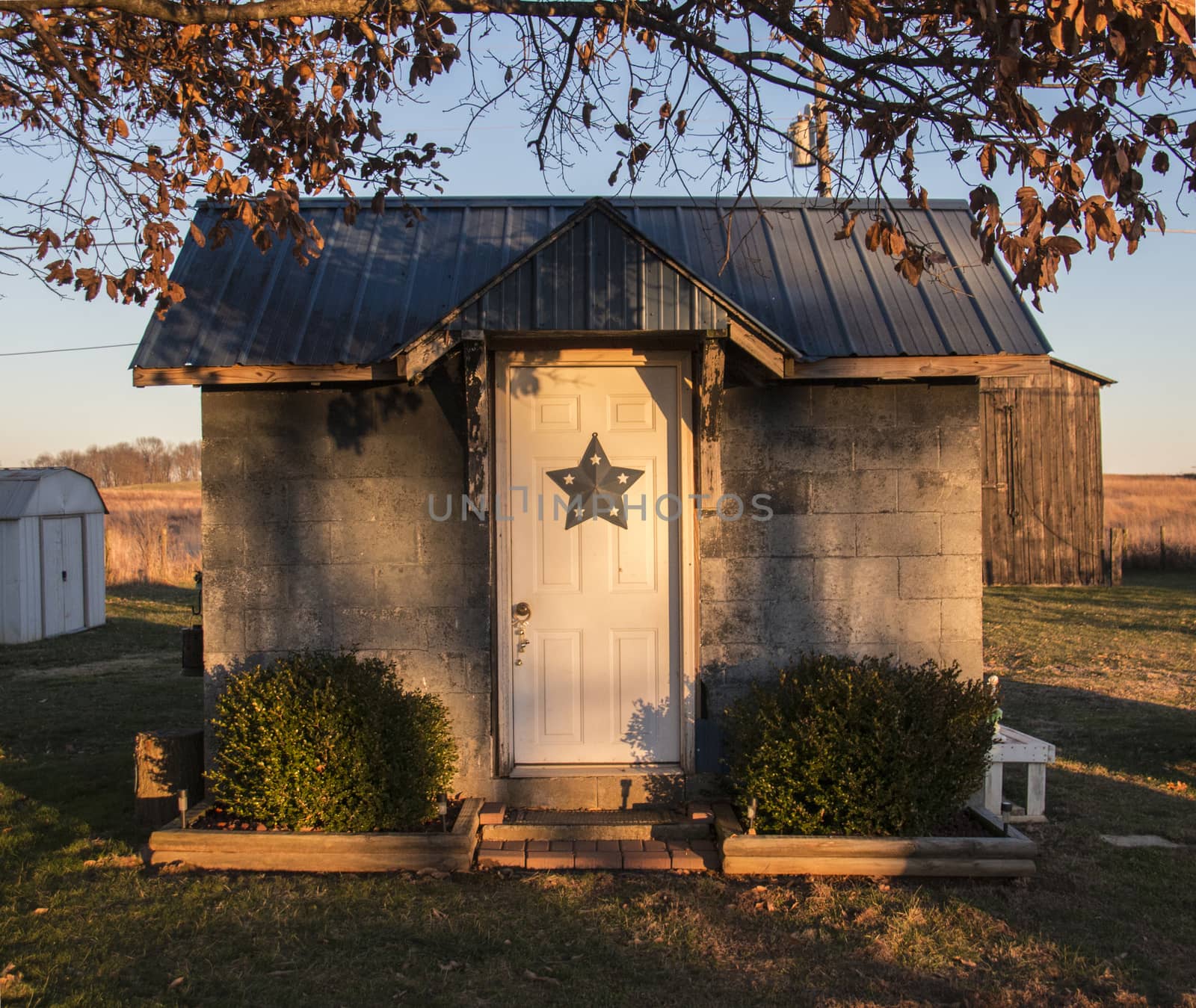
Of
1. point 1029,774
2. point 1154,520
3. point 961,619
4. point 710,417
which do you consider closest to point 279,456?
point 710,417

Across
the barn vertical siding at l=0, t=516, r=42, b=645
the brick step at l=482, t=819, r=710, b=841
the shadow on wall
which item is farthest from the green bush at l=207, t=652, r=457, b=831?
the barn vertical siding at l=0, t=516, r=42, b=645

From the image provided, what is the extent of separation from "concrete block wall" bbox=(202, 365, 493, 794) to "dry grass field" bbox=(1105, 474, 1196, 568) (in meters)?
23.6

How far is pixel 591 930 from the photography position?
470 cm

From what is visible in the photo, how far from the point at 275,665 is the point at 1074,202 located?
488cm

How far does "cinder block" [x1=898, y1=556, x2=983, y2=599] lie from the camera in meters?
6.24

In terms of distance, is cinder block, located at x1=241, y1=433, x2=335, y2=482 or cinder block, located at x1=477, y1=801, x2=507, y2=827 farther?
cinder block, located at x1=241, y1=433, x2=335, y2=482

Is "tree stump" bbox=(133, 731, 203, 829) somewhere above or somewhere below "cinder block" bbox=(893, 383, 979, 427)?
below

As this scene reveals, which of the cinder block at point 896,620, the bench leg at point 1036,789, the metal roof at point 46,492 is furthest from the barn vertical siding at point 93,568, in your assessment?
the bench leg at point 1036,789

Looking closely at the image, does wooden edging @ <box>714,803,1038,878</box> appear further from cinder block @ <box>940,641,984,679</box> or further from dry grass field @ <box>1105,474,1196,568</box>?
dry grass field @ <box>1105,474,1196,568</box>

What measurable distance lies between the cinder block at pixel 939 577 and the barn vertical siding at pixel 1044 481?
16.3m

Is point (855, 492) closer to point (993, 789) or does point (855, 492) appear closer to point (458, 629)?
point (993, 789)

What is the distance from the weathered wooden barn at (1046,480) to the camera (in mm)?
21469

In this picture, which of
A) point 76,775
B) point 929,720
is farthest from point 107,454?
point 929,720

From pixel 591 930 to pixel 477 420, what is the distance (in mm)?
2889
